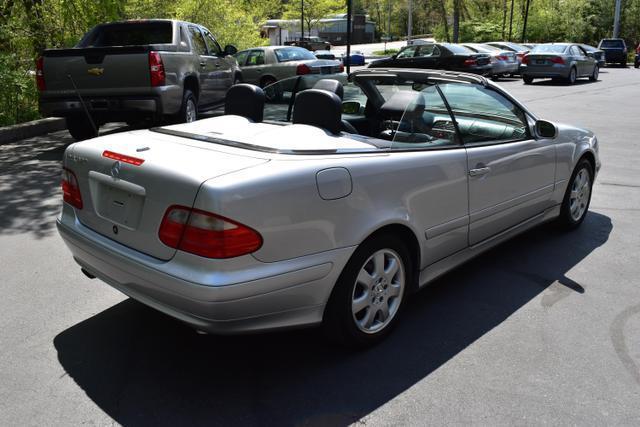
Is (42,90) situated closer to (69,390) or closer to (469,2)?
(69,390)

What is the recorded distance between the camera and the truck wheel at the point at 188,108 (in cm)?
1002

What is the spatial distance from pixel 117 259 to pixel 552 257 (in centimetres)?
343

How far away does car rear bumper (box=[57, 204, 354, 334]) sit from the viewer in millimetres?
2758

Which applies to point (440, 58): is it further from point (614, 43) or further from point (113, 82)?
point (614, 43)

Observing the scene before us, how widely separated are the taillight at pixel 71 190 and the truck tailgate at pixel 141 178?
42 millimetres

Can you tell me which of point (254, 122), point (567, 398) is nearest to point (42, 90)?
point (254, 122)

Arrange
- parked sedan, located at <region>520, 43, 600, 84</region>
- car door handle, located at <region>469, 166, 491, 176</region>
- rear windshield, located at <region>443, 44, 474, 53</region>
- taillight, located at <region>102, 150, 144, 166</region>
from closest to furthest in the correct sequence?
taillight, located at <region>102, 150, 144, 166</region> < car door handle, located at <region>469, 166, 491, 176</region> < rear windshield, located at <region>443, 44, 474, 53</region> < parked sedan, located at <region>520, 43, 600, 84</region>

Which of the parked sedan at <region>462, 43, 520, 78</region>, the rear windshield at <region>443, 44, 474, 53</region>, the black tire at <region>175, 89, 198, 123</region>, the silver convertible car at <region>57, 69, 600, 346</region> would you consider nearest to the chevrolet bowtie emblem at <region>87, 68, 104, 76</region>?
the black tire at <region>175, 89, 198, 123</region>

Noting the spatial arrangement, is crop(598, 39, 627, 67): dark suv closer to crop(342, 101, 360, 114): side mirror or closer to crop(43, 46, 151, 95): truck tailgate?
crop(43, 46, 151, 95): truck tailgate

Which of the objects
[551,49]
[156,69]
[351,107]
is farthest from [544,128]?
[551,49]

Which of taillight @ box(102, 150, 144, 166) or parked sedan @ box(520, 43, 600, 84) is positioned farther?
parked sedan @ box(520, 43, 600, 84)

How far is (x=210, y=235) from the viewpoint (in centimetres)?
274

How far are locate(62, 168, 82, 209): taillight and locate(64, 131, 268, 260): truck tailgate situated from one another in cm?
4

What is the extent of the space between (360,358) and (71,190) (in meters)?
1.93
